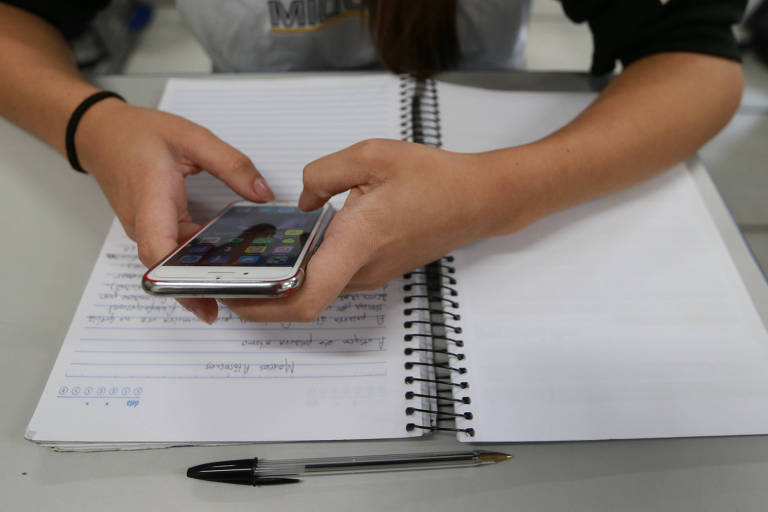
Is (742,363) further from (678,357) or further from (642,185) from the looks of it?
(642,185)

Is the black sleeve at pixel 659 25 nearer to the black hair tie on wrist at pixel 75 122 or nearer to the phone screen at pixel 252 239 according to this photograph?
the phone screen at pixel 252 239

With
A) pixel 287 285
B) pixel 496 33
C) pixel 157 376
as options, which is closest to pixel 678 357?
pixel 287 285

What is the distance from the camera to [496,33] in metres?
0.69

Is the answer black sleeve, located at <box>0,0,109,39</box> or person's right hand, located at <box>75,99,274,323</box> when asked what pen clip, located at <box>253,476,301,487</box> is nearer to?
person's right hand, located at <box>75,99,274,323</box>

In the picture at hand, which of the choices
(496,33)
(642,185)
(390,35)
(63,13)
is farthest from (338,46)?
(642,185)

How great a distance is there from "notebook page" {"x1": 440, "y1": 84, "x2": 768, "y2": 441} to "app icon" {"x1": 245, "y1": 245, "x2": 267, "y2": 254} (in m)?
0.18

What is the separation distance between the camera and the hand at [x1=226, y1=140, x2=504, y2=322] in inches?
12.0

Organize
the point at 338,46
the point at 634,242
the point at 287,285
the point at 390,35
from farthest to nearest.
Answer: the point at 338,46, the point at 390,35, the point at 634,242, the point at 287,285

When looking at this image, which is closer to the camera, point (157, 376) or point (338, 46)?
point (157, 376)

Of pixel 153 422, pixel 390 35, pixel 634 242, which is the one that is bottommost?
pixel 153 422

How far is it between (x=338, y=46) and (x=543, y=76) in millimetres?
317

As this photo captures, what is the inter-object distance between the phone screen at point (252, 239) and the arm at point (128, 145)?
0.02 metres

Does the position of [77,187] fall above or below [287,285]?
above

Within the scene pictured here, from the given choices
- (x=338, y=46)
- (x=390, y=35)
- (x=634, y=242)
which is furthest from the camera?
(x=338, y=46)
